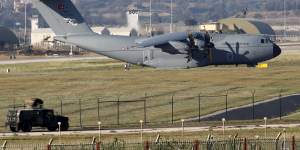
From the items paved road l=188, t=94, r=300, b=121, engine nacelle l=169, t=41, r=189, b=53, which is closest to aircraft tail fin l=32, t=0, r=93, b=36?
engine nacelle l=169, t=41, r=189, b=53

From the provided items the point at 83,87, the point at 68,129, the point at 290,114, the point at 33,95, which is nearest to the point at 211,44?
the point at 83,87

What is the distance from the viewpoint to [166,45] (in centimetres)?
10081

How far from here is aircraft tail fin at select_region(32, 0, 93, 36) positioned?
343ft

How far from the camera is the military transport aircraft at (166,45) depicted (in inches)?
3917

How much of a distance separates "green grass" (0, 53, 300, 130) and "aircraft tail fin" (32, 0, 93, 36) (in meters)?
4.77

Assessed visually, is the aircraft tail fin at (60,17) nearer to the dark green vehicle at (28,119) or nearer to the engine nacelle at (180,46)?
the engine nacelle at (180,46)

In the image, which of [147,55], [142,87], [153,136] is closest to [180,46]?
[147,55]

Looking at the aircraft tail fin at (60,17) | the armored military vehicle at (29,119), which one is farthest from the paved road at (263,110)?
the aircraft tail fin at (60,17)

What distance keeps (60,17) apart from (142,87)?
16.1 m

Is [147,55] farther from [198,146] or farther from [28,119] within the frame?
[198,146]

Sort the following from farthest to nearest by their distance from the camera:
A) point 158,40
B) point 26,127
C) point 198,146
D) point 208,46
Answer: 1. point 158,40
2. point 208,46
3. point 26,127
4. point 198,146

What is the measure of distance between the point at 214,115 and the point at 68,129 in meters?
13.0

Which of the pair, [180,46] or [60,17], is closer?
[180,46]

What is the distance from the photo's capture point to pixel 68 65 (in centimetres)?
13338
